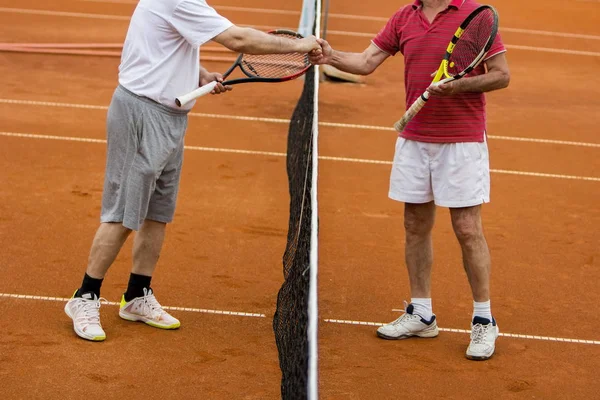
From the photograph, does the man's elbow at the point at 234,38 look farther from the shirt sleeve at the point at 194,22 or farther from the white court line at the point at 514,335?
the white court line at the point at 514,335

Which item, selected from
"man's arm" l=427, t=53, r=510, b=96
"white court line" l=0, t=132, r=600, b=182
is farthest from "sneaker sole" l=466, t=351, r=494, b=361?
"white court line" l=0, t=132, r=600, b=182

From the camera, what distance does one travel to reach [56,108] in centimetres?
1170

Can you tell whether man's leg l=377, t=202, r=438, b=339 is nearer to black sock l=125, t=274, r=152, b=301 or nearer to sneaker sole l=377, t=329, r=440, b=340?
sneaker sole l=377, t=329, r=440, b=340

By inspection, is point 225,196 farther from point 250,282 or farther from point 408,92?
point 408,92

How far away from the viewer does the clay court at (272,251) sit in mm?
5402

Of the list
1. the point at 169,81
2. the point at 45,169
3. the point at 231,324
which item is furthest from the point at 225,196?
the point at 169,81

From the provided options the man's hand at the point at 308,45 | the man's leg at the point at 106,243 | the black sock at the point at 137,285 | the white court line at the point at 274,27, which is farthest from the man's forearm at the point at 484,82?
the white court line at the point at 274,27

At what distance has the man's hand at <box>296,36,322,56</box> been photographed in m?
5.70

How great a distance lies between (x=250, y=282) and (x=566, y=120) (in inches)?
285

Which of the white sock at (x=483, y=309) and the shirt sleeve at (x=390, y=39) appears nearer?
the white sock at (x=483, y=309)

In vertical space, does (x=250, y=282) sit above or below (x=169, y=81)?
below

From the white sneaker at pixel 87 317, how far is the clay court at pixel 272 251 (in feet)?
0.22

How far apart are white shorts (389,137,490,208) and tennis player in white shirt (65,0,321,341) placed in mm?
869

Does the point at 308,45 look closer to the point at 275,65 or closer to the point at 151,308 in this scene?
the point at 275,65
